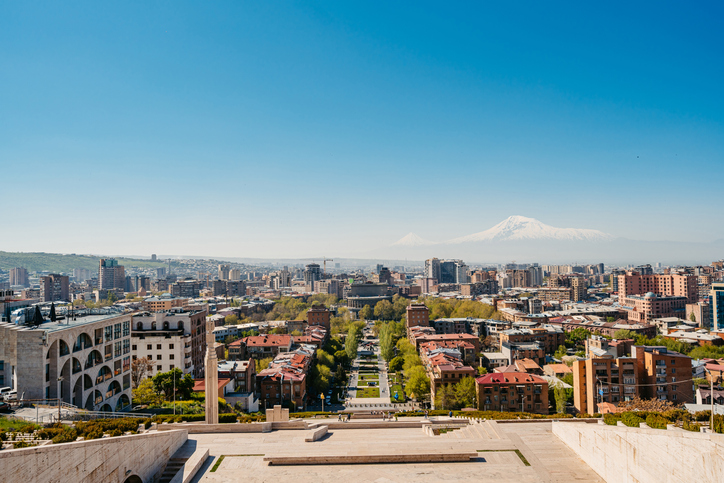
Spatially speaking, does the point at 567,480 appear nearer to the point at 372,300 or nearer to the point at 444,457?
the point at 444,457

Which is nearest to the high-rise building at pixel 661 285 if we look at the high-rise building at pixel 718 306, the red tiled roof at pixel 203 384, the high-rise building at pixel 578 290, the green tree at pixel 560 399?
the high-rise building at pixel 578 290

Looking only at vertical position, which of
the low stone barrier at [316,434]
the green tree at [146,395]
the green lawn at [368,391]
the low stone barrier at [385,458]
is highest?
the low stone barrier at [385,458]

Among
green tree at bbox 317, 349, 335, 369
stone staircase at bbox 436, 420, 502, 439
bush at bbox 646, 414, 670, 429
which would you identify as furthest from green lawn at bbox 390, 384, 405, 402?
bush at bbox 646, 414, 670, 429

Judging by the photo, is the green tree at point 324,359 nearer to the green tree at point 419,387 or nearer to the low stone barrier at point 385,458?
the green tree at point 419,387

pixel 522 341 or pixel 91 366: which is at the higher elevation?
pixel 91 366

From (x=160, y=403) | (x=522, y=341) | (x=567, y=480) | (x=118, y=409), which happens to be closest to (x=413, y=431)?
(x=567, y=480)

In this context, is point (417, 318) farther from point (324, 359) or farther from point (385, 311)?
point (324, 359)
